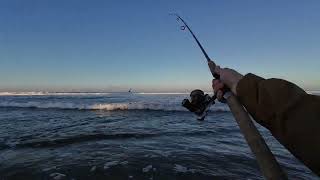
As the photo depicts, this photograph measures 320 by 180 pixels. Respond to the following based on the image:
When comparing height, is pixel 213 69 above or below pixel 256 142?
above

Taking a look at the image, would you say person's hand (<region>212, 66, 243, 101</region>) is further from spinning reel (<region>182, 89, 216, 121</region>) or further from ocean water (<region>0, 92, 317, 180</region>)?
ocean water (<region>0, 92, 317, 180</region>)

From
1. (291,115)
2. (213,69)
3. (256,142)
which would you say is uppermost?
(213,69)

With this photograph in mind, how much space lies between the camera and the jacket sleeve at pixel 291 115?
131 centimetres

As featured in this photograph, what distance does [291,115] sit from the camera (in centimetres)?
137

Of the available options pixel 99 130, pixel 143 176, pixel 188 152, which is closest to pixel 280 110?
pixel 143 176

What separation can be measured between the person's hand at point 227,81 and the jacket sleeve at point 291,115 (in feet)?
1.07

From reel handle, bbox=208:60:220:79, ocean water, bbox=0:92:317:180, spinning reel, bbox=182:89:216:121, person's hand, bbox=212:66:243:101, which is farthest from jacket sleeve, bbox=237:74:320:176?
ocean water, bbox=0:92:317:180

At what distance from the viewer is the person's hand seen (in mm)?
1982

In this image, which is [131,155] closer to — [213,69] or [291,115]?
[213,69]

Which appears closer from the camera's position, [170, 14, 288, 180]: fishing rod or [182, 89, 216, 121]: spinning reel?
[170, 14, 288, 180]: fishing rod

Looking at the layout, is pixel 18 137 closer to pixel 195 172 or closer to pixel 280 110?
pixel 195 172

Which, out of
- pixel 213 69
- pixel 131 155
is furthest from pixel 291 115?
pixel 131 155

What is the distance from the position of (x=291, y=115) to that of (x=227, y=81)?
2.59ft

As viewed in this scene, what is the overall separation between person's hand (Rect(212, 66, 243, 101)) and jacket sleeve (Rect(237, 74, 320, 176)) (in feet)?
1.07
